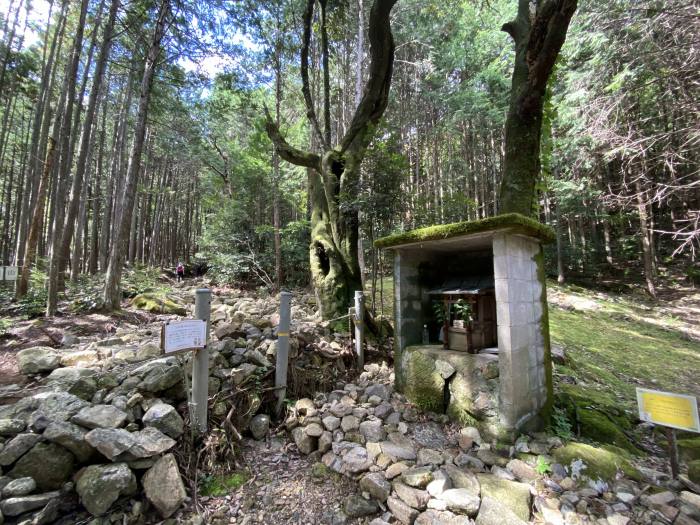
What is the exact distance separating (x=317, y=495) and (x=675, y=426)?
2719mm

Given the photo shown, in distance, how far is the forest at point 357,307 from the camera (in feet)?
7.13

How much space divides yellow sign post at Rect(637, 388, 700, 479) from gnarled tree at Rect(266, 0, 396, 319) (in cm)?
368

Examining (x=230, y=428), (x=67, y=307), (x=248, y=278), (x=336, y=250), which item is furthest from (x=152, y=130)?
(x=230, y=428)

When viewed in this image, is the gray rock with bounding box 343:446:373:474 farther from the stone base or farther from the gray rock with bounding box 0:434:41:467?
the gray rock with bounding box 0:434:41:467

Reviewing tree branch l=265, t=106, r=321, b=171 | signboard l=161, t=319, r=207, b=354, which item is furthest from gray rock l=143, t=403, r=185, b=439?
tree branch l=265, t=106, r=321, b=171

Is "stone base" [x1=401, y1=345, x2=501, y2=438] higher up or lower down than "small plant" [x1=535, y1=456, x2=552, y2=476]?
higher up

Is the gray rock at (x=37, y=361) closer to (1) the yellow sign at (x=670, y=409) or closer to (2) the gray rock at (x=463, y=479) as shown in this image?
(2) the gray rock at (x=463, y=479)

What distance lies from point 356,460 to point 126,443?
69.2 inches

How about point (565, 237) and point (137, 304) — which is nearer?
point (137, 304)

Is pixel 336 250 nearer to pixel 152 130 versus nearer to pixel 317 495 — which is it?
pixel 317 495

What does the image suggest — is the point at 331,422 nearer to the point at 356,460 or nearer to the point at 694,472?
the point at 356,460

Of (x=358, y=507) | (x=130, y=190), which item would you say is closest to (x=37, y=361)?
(x=358, y=507)

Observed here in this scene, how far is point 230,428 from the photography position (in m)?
2.78

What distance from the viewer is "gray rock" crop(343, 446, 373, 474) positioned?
2.49 m
